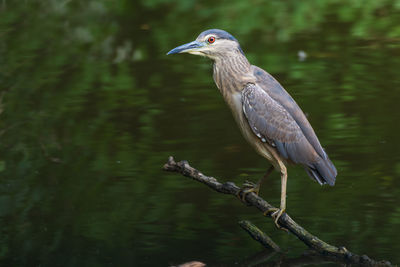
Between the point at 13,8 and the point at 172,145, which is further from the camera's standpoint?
the point at 13,8

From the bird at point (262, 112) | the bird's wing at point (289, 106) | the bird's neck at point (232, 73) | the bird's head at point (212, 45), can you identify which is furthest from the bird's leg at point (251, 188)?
the bird's head at point (212, 45)

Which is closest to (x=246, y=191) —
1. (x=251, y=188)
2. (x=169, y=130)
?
(x=251, y=188)

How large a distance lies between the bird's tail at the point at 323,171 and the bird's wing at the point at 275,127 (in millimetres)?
38

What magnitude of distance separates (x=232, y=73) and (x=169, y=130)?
2.78 metres

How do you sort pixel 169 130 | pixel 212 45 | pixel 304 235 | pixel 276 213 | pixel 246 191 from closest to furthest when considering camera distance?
1. pixel 304 235
2. pixel 276 213
3. pixel 246 191
4. pixel 212 45
5. pixel 169 130

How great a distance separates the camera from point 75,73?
10562 mm

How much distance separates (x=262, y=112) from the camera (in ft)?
18.1

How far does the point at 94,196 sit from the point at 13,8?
25.4 ft

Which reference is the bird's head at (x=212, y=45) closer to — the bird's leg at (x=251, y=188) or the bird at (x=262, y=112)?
the bird at (x=262, y=112)

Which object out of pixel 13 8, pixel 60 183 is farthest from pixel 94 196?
pixel 13 8

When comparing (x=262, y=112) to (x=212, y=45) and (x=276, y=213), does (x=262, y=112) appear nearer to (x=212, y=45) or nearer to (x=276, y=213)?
(x=212, y=45)

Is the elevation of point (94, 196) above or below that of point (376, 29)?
below

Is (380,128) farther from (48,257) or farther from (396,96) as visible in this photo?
(48,257)

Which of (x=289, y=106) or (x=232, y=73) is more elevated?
(x=232, y=73)
